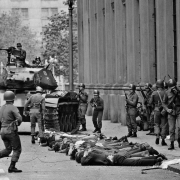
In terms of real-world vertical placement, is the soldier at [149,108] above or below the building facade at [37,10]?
below

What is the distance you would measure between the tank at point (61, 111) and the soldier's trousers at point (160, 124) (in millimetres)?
5462

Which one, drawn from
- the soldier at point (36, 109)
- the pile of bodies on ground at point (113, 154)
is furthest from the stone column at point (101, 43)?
the pile of bodies on ground at point (113, 154)

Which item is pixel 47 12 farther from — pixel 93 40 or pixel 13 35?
pixel 93 40

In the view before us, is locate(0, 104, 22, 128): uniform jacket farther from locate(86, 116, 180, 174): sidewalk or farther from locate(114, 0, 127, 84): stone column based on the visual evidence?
locate(114, 0, 127, 84): stone column

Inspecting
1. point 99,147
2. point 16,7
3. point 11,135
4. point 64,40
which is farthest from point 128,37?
point 16,7

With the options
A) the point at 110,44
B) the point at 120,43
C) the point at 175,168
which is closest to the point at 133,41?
the point at 120,43

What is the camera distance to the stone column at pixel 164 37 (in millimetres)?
27922

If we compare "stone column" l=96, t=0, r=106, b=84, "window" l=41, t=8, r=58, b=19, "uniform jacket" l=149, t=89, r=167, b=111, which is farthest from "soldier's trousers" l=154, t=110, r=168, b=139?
"window" l=41, t=8, r=58, b=19

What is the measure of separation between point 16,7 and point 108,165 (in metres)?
103

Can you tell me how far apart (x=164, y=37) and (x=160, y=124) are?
6.55 metres

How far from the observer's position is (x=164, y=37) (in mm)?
28516

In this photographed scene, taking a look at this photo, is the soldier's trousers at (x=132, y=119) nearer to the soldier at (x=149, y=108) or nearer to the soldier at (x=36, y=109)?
the soldier at (x=149, y=108)

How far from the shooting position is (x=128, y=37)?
34250 mm

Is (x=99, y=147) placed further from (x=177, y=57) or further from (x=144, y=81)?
(x=144, y=81)
